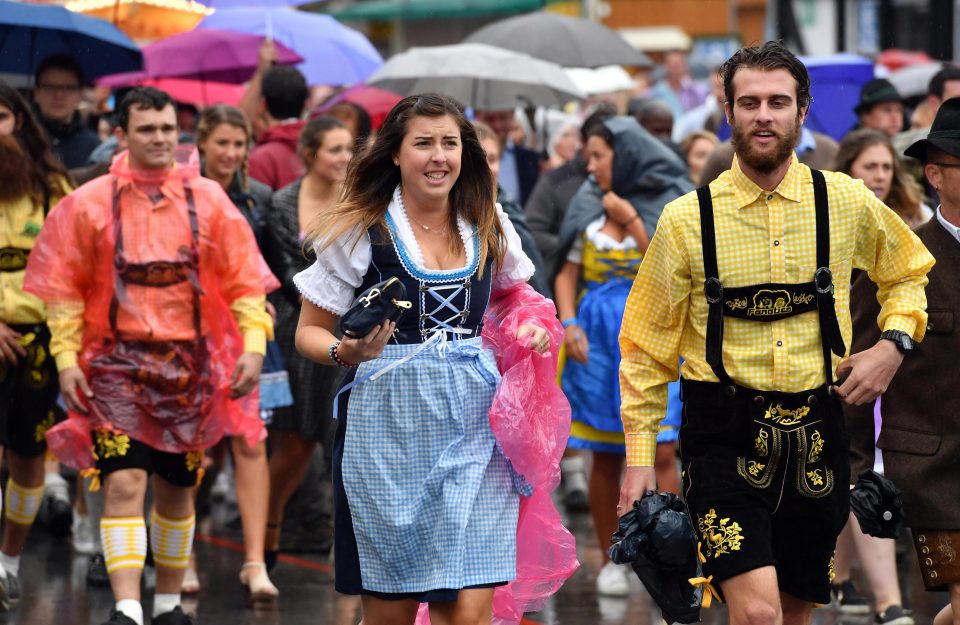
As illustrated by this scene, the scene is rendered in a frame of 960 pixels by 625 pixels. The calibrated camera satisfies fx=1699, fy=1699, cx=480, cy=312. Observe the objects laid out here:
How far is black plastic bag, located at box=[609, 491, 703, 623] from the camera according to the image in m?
5.11

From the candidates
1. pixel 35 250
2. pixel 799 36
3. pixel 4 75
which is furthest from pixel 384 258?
pixel 799 36

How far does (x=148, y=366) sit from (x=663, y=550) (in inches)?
115

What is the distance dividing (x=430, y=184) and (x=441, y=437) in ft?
2.71

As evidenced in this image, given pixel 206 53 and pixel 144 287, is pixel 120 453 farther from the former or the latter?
pixel 206 53

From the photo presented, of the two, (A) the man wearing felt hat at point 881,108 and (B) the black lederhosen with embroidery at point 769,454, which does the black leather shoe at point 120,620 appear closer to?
(B) the black lederhosen with embroidery at point 769,454

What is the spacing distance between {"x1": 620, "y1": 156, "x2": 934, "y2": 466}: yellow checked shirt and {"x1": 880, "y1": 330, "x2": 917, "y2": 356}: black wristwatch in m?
0.04

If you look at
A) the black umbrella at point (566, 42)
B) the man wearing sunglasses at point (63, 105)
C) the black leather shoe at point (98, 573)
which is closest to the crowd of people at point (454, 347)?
the black leather shoe at point (98, 573)

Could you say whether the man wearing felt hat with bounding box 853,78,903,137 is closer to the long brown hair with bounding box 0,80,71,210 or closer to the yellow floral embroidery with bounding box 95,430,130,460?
the long brown hair with bounding box 0,80,71,210

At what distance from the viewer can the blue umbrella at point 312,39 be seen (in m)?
12.6

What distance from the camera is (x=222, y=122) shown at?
872cm

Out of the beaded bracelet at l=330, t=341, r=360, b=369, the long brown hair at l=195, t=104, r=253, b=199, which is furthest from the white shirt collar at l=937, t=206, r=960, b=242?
the long brown hair at l=195, t=104, r=253, b=199

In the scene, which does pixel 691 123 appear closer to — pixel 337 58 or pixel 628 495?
pixel 337 58

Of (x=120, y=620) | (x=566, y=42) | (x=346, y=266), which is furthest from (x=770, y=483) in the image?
(x=566, y=42)

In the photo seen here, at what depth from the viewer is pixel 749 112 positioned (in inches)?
207
